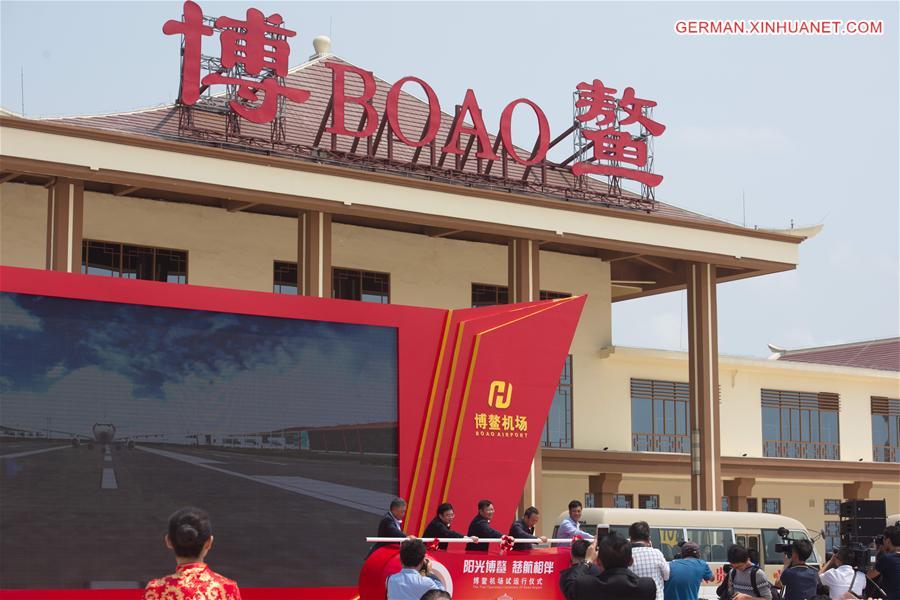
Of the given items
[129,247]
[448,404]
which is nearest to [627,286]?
[129,247]

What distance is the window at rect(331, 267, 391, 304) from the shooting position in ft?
91.8

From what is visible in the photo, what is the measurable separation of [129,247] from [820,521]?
23755 mm

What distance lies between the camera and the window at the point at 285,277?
1068 inches

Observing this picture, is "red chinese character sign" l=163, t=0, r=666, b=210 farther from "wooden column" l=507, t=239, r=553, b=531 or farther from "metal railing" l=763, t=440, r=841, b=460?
"metal railing" l=763, t=440, r=841, b=460

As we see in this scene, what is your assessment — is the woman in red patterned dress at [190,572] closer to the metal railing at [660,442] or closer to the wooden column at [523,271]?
the wooden column at [523,271]

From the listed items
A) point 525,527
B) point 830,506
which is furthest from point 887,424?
point 525,527

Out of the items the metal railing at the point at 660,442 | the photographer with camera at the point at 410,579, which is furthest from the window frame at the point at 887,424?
the photographer with camera at the point at 410,579

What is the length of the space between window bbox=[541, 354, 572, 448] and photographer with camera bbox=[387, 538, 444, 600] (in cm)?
2136

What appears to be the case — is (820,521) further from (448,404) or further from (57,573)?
(57,573)

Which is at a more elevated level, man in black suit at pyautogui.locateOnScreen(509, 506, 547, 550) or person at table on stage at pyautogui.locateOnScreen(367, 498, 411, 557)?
person at table on stage at pyautogui.locateOnScreen(367, 498, 411, 557)

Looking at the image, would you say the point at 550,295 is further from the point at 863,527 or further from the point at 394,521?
the point at 394,521

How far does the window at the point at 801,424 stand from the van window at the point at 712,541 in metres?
12.1

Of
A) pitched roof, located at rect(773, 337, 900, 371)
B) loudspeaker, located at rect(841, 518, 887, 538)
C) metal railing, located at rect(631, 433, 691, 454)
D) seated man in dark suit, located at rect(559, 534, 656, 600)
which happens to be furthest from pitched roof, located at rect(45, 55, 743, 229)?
pitched roof, located at rect(773, 337, 900, 371)

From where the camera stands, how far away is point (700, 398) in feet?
94.5
